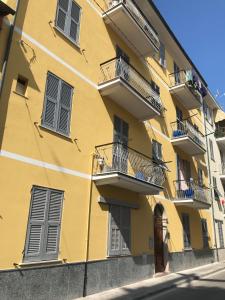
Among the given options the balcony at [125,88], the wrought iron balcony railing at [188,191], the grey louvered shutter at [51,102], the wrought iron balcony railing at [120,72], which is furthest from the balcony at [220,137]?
the grey louvered shutter at [51,102]

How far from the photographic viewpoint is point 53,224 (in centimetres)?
816

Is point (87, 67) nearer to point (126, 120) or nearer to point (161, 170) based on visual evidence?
point (126, 120)

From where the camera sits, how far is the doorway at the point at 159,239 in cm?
1373

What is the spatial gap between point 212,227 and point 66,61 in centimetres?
1648

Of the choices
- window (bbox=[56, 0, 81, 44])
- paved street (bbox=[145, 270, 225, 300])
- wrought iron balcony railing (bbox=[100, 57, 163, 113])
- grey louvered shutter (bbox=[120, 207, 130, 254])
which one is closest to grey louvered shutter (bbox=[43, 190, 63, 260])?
grey louvered shutter (bbox=[120, 207, 130, 254])

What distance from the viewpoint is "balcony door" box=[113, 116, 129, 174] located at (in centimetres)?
1070

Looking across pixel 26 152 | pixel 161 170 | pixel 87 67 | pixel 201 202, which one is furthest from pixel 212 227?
pixel 26 152

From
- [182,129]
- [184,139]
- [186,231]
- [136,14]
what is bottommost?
[186,231]

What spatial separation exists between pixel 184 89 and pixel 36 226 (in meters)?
14.1

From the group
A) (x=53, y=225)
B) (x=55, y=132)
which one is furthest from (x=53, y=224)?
(x=55, y=132)

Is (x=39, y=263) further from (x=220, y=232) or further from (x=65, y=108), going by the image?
(x=220, y=232)

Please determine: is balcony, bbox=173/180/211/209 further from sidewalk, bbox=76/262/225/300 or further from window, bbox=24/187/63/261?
window, bbox=24/187/63/261

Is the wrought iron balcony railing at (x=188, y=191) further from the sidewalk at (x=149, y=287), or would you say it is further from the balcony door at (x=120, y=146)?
the balcony door at (x=120, y=146)

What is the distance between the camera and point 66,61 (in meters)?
9.94
